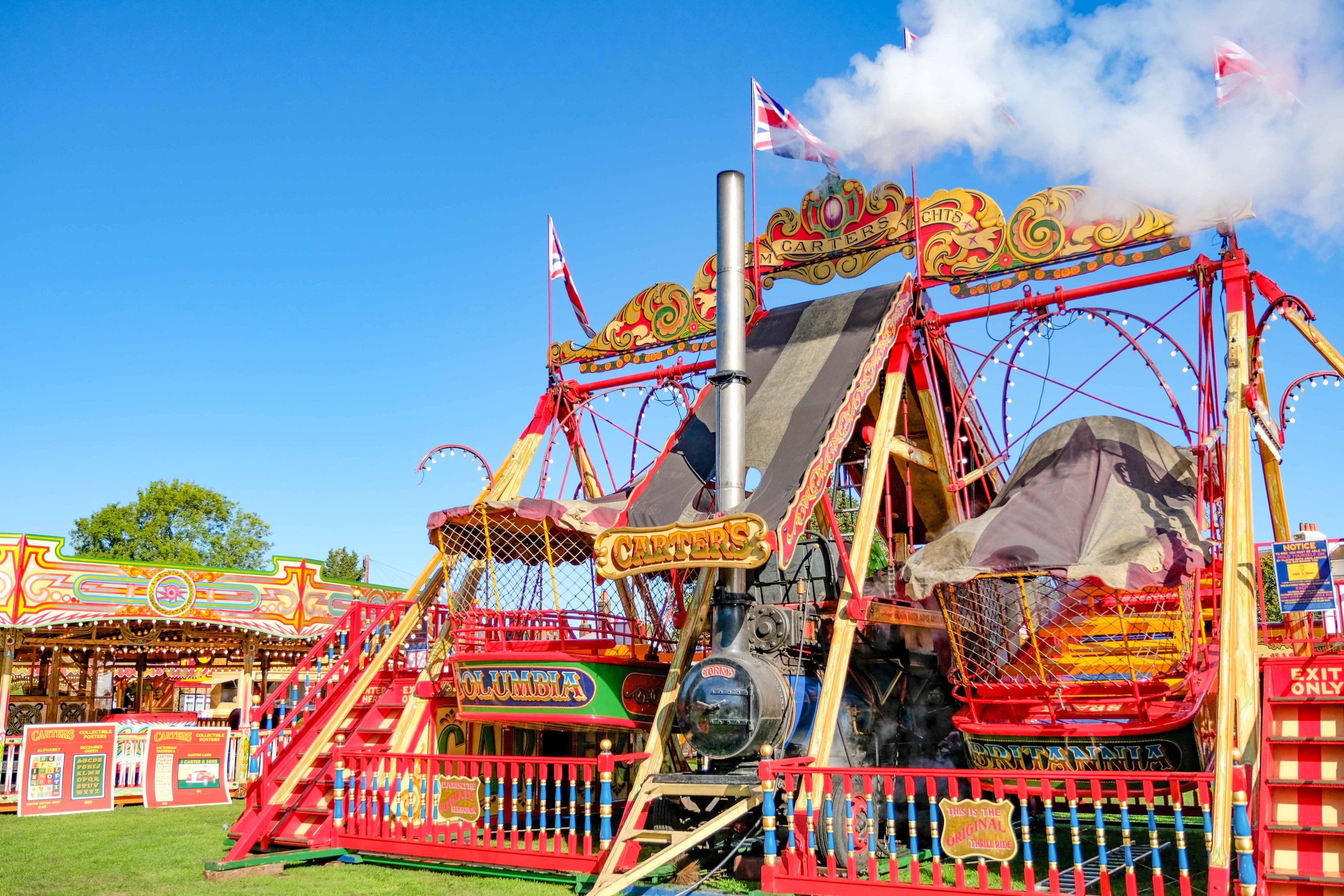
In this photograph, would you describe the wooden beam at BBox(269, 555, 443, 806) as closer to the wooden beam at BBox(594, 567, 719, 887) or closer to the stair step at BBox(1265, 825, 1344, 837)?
the wooden beam at BBox(594, 567, 719, 887)

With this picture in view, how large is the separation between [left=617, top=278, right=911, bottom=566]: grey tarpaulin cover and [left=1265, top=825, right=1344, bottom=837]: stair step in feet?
12.5

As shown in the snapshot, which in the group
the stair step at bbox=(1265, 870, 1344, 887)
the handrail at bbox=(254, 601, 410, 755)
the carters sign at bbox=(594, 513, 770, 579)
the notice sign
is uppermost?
the carters sign at bbox=(594, 513, 770, 579)

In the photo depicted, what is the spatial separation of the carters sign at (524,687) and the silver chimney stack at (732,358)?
76.8 inches

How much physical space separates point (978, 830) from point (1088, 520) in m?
3.53

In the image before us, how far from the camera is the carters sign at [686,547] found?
8398 millimetres

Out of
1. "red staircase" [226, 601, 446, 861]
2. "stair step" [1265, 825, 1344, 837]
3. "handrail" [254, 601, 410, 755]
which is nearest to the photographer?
"stair step" [1265, 825, 1344, 837]

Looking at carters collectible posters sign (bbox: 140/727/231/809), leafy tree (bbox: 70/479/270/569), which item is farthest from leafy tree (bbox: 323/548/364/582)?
carters collectible posters sign (bbox: 140/727/231/809)

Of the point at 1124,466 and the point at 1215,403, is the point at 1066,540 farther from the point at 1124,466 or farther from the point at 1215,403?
the point at 1215,403

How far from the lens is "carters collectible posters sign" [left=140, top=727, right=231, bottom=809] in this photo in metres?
14.8

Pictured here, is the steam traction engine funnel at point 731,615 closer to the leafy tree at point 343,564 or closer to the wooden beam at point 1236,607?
the wooden beam at point 1236,607

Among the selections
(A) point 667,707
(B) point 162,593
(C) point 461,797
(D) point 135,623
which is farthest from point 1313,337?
(D) point 135,623

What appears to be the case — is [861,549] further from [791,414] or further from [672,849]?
[672,849]

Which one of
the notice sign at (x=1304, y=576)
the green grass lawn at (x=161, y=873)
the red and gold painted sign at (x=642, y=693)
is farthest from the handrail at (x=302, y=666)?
the notice sign at (x=1304, y=576)

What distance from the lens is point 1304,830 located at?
20.6 feet
